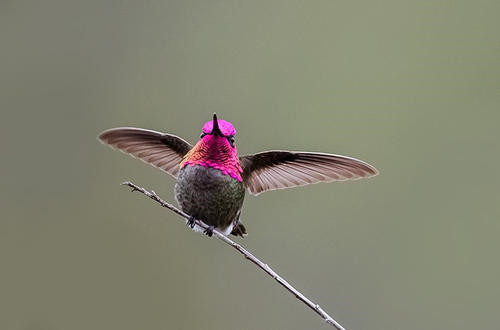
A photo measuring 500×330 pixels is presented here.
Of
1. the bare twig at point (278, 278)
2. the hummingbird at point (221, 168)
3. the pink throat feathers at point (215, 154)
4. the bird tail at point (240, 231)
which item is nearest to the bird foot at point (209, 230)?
the hummingbird at point (221, 168)

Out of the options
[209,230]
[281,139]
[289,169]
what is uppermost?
[281,139]

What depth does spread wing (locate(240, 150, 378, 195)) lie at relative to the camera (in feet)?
8.79

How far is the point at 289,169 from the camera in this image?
288 centimetres

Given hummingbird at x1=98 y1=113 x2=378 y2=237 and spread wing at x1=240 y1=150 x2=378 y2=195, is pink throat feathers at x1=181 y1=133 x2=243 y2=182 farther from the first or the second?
spread wing at x1=240 y1=150 x2=378 y2=195

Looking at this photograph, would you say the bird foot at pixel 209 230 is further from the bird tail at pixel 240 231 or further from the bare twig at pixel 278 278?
the bare twig at pixel 278 278

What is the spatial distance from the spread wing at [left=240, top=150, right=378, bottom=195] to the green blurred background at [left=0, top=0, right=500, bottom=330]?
2212mm

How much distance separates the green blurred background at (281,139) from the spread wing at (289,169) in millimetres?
2212

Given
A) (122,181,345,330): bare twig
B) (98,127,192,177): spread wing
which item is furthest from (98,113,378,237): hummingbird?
(122,181,345,330): bare twig

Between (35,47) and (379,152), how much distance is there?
3.24 m

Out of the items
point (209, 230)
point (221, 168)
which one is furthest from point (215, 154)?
point (209, 230)

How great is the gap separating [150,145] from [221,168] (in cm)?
51

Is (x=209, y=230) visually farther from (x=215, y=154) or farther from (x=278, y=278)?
(x=278, y=278)

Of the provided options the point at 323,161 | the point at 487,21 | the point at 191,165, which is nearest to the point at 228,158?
the point at 191,165

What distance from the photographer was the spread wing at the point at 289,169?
8.79 ft
